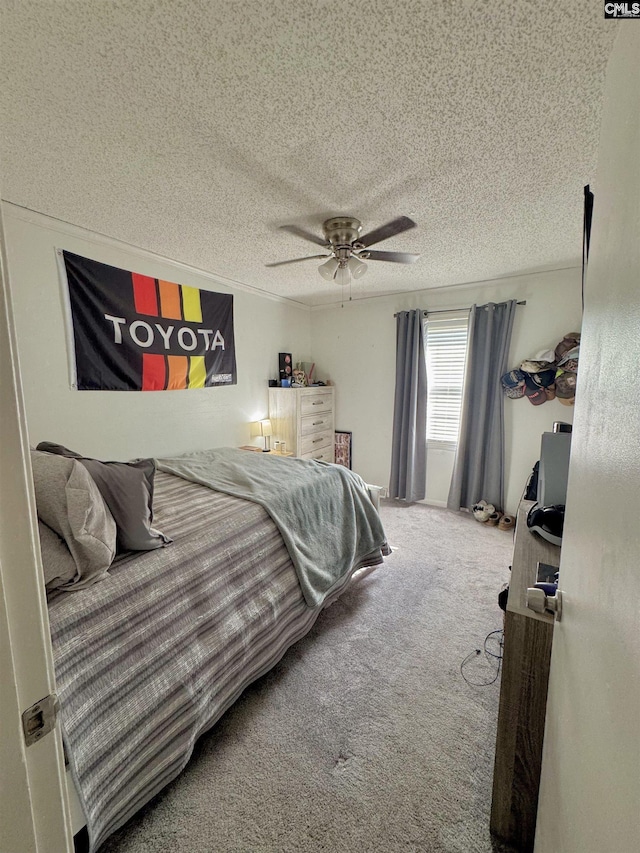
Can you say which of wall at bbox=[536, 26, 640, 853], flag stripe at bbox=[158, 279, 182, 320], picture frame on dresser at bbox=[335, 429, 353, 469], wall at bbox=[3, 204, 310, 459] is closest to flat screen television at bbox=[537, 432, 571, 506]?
wall at bbox=[536, 26, 640, 853]

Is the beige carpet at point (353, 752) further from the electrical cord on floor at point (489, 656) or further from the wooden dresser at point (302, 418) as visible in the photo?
the wooden dresser at point (302, 418)

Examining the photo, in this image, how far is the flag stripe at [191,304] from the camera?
10.0 feet

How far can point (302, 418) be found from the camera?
159 inches

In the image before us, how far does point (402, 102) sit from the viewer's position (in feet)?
4.07

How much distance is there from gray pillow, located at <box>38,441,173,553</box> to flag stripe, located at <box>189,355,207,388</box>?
5.84 ft

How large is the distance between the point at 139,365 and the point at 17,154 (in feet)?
4.66

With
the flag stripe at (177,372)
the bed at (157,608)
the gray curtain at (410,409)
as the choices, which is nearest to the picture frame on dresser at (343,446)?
the gray curtain at (410,409)

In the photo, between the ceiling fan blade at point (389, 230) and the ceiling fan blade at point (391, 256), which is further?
the ceiling fan blade at point (391, 256)

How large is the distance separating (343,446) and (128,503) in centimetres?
333

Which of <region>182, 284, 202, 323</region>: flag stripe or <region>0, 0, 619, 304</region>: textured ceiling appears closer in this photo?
<region>0, 0, 619, 304</region>: textured ceiling

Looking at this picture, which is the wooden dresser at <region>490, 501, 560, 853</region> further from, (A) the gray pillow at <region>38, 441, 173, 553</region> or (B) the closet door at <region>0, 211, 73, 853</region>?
(A) the gray pillow at <region>38, 441, 173, 553</region>

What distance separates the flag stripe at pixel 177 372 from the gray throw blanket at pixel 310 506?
27.1 inches

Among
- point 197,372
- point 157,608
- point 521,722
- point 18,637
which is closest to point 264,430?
point 197,372

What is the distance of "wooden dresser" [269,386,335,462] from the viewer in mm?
3979
